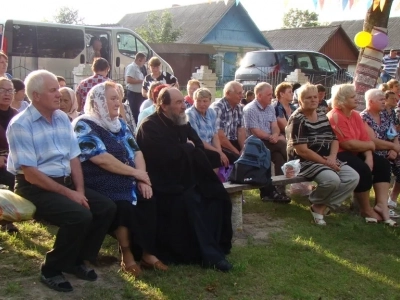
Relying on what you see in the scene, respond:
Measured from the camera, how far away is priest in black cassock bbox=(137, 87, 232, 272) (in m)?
4.50

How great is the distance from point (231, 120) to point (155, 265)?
9.33 feet

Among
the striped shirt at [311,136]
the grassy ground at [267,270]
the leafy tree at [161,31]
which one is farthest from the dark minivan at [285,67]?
the leafy tree at [161,31]

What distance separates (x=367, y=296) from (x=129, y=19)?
43711mm

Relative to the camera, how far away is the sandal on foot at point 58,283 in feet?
12.5

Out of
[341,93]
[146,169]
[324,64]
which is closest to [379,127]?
[341,93]

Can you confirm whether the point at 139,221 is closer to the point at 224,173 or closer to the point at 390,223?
the point at 224,173

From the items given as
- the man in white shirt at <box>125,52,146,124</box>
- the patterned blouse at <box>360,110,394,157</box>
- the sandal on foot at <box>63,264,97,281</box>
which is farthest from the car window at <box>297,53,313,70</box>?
the sandal on foot at <box>63,264,97,281</box>

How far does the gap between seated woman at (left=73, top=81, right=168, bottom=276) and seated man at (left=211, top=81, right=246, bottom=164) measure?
2350 mm

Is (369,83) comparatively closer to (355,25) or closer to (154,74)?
(154,74)

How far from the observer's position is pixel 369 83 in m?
8.47

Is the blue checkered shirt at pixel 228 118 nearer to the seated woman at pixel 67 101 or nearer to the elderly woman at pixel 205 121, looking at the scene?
the elderly woman at pixel 205 121

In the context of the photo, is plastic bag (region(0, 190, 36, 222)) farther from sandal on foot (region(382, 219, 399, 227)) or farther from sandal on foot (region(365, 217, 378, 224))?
sandal on foot (region(382, 219, 399, 227))

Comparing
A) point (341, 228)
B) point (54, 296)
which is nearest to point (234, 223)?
point (341, 228)

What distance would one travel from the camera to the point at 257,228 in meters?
5.66
